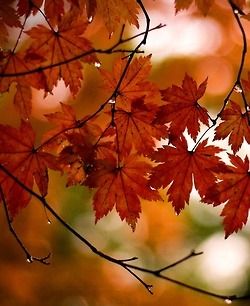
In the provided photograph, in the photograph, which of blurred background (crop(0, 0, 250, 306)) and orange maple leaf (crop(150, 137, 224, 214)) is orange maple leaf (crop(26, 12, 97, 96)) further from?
blurred background (crop(0, 0, 250, 306))

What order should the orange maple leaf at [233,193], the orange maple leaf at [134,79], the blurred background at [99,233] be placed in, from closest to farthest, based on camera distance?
the orange maple leaf at [233,193] < the orange maple leaf at [134,79] < the blurred background at [99,233]

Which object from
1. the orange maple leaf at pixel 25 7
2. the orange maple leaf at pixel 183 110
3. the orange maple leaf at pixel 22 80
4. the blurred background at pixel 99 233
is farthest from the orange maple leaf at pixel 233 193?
the blurred background at pixel 99 233

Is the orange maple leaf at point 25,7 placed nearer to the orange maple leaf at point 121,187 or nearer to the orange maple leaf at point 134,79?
the orange maple leaf at point 134,79

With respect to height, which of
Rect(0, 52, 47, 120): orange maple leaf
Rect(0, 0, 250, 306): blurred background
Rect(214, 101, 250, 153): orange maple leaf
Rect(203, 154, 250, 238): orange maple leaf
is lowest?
Rect(203, 154, 250, 238): orange maple leaf

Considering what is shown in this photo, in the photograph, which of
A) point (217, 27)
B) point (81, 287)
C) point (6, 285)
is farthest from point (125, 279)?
point (217, 27)

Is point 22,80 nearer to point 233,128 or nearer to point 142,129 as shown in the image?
point 142,129

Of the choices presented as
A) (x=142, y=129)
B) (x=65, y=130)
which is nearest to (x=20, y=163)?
(x=65, y=130)

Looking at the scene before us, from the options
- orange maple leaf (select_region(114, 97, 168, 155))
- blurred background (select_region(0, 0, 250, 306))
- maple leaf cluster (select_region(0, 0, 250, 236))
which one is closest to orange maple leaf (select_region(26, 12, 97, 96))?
maple leaf cluster (select_region(0, 0, 250, 236))

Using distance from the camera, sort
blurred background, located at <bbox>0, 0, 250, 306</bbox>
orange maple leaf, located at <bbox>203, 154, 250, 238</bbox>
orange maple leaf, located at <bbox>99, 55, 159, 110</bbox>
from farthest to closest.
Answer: blurred background, located at <bbox>0, 0, 250, 306</bbox>
orange maple leaf, located at <bbox>99, 55, 159, 110</bbox>
orange maple leaf, located at <bbox>203, 154, 250, 238</bbox>
